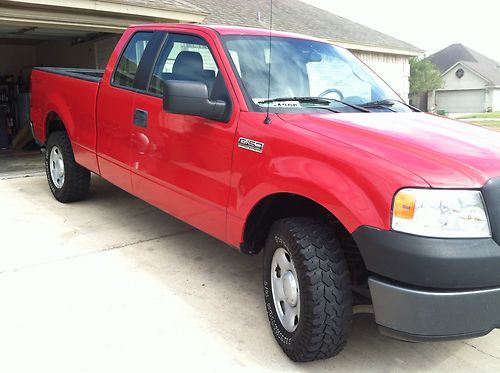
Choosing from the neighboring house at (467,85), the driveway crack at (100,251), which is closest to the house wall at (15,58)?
the driveway crack at (100,251)

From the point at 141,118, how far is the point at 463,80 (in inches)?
1986

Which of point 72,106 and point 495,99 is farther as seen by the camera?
point 495,99

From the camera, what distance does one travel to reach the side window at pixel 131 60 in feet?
14.2

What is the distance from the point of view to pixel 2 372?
263 centimetres

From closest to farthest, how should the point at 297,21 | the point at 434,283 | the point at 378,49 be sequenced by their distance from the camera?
the point at 434,283 < the point at 297,21 < the point at 378,49

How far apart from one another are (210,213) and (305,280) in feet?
3.47

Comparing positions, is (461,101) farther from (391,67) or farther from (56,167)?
(56,167)

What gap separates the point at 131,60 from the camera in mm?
4457

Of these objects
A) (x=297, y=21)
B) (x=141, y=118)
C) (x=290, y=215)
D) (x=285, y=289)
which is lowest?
(x=285, y=289)

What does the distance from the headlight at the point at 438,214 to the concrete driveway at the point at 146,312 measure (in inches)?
40.0

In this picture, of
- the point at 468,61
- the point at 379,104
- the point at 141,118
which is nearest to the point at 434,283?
the point at 379,104

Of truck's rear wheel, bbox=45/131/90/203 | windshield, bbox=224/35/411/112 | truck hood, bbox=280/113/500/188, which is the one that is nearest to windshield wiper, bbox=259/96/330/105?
windshield, bbox=224/35/411/112

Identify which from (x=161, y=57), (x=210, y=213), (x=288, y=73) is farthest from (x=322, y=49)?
(x=210, y=213)

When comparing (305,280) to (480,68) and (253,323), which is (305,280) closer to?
(253,323)
